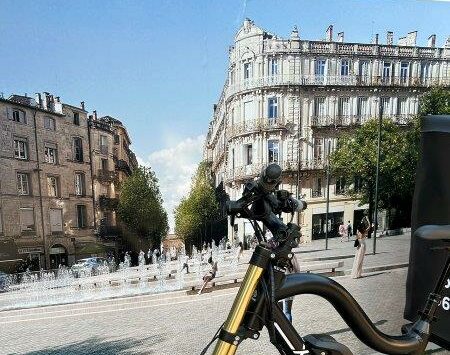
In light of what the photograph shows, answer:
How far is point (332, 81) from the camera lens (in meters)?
2.89

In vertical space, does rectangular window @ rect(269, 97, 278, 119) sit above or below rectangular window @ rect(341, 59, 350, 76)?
below

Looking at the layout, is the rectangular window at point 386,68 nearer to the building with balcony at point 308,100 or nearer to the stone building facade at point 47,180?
the building with balcony at point 308,100

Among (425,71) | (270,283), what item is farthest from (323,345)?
(425,71)

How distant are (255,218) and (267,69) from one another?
74.5 inches

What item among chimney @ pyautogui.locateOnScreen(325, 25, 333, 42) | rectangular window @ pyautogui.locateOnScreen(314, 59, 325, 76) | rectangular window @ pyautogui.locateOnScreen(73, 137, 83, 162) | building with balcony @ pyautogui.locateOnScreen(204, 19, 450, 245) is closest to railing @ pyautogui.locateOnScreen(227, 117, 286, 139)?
building with balcony @ pyautogui.locateOnScreen(204, 19, 450, 245)

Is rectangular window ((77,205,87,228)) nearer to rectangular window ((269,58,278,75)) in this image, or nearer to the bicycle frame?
the bicycle frame

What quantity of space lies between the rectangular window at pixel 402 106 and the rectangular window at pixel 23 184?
332cm

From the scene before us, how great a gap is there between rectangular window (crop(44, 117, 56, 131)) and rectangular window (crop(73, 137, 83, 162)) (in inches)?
7.0

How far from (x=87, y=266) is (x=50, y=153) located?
99 cm

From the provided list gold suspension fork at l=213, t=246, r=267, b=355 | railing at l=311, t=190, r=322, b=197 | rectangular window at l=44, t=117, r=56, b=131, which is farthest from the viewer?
railing at l=311, t=190, r=322, b=197

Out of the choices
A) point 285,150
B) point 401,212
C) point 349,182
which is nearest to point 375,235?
point 401,212

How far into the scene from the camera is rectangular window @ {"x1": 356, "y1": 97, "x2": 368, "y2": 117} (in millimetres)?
2939

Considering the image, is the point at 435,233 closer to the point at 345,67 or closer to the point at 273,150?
the point at 273,150

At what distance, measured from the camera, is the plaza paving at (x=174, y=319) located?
8.51 ft
